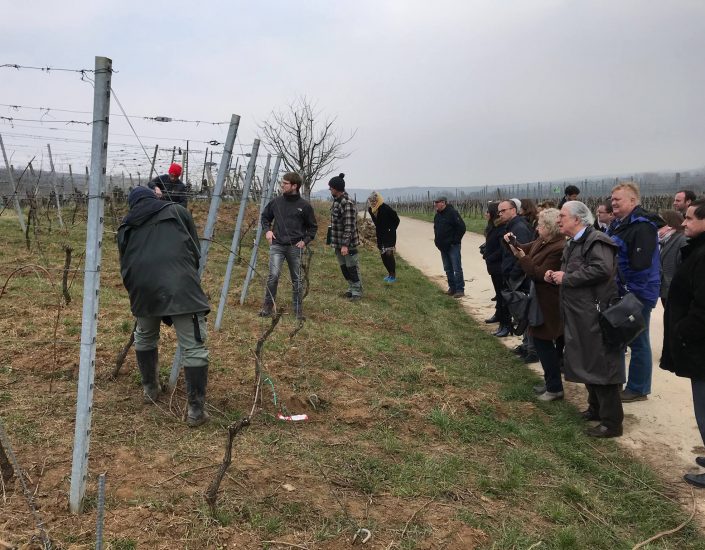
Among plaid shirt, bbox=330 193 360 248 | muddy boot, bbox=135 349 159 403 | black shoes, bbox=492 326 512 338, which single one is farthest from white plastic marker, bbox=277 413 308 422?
plaid shirt, bbox=330 193 360 248

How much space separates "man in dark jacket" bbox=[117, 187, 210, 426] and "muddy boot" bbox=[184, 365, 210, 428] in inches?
0.9

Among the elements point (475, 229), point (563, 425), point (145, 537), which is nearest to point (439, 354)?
point (563, 425)

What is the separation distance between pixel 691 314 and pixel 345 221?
528 cm

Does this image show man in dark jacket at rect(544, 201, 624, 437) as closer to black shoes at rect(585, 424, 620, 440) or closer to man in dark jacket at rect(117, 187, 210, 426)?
black shoes at rect(585, 424, 620, 440)

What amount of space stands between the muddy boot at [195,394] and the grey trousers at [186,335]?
0.05m

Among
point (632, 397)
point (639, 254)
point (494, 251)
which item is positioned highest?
point (639, 254)

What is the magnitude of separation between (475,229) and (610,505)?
20367mm

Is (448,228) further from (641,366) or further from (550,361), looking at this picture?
(641,366)

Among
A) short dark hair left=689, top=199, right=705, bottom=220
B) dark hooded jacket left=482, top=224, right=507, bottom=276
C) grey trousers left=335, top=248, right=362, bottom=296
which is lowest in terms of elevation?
grey trousers left=335, top=248, right=362, bottom=296

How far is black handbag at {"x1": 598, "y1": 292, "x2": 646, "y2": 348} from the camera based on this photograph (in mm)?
3596

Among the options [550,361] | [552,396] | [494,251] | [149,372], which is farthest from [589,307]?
[494,251]

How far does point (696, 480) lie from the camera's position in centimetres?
328

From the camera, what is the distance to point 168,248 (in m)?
3.29

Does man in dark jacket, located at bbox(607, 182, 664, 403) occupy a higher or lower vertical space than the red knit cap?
lower
